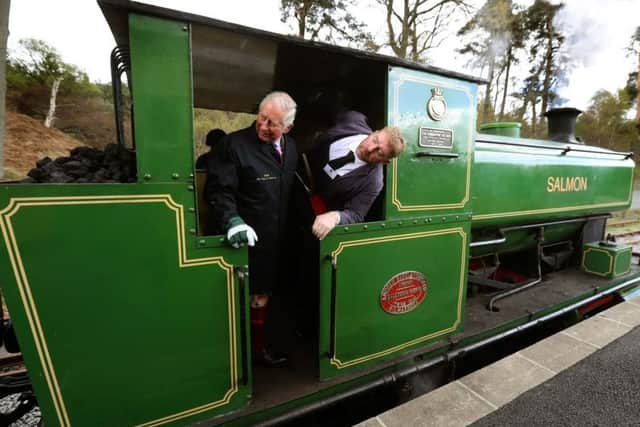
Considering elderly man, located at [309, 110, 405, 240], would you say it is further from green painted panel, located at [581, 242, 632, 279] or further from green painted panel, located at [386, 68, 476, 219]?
green painted panel, located at [581, 242, 632, 279]

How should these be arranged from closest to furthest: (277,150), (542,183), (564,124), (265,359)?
(277,150) → (265,359) → (542,183) → (564,124)

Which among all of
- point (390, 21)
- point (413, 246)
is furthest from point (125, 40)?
point (390, 21)

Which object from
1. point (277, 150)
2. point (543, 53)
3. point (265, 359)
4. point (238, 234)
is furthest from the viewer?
point (543, 53)

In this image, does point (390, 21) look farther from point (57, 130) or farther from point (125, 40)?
point (125, 40)

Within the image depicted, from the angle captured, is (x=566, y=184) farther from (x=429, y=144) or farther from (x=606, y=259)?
(x=429, y=144)

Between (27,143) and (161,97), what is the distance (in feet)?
39.9

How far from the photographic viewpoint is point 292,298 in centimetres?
288

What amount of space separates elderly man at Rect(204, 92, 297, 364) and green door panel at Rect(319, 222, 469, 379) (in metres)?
0.33

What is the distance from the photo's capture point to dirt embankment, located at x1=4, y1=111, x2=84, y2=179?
351 inches

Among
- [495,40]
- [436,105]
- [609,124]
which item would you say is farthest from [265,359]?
[609,124]

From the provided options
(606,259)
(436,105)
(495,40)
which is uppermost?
(495,40)

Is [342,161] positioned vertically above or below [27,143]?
below

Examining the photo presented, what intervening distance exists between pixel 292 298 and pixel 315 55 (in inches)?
77.3

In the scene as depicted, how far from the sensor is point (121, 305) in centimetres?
131
